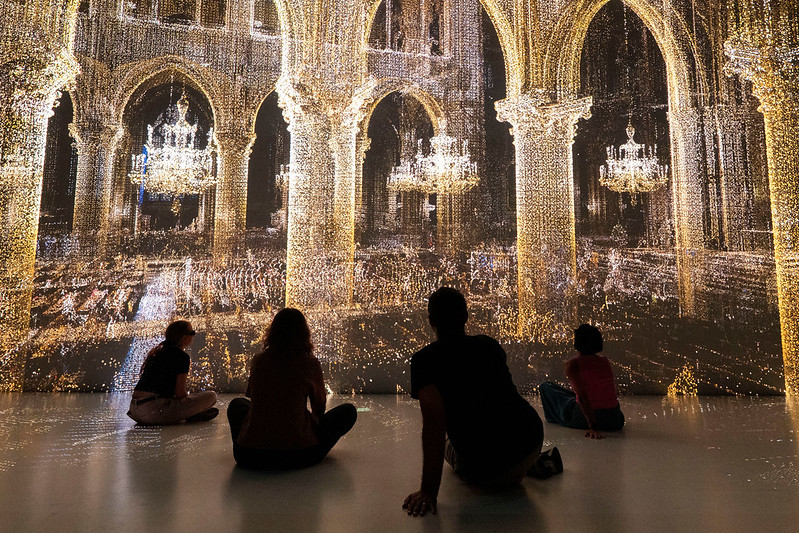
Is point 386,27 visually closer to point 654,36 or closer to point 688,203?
point 654,36

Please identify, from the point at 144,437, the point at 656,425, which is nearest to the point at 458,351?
the point at 144,437

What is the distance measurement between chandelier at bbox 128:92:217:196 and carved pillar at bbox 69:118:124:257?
29cm

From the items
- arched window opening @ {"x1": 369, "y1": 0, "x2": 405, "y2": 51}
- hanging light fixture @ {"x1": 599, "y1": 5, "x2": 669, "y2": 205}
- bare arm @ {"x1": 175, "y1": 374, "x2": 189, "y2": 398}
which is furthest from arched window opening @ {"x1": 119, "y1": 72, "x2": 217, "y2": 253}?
hanging light fixture @ {"x1": 599, "y1": 5, "x2": 669, "y2": 205}

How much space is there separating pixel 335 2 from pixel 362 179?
7.09 feet

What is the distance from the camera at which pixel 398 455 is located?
116 inches

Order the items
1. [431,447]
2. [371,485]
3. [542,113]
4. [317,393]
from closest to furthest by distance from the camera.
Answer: [431,447]
[371,485]
[317,393]
[542,113]

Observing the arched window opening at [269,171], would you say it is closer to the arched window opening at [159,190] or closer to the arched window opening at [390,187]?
the arched window opening at [159,190]

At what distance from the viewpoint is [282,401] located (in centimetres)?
242

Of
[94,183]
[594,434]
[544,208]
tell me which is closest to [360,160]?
[544,208]

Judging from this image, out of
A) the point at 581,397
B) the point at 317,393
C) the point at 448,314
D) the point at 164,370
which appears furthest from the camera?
the point at 164,370

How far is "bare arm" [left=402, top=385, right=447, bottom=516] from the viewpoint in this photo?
1.87m

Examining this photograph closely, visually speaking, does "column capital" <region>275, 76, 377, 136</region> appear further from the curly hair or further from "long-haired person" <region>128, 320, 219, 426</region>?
the curly hair

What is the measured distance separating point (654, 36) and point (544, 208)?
2.52 meters

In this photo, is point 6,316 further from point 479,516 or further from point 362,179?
point 479,516
